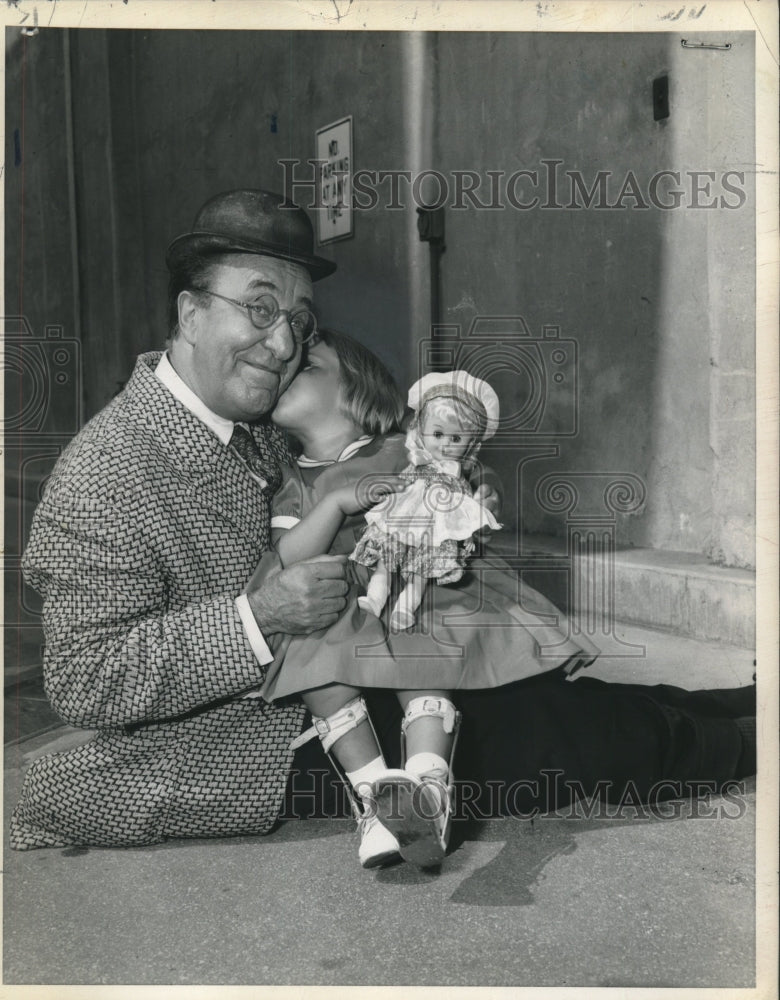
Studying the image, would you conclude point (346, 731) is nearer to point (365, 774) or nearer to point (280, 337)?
point (365, 774)

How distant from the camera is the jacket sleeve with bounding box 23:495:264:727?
95.0 inches

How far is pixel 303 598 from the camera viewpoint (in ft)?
7.82

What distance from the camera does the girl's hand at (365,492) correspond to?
2.47 metres

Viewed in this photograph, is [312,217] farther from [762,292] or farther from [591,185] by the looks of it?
[762,292]

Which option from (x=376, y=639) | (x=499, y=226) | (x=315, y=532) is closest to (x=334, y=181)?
(x=499, y=226)

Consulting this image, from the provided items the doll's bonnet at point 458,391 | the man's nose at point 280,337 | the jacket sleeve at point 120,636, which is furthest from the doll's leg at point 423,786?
the man's nose at point 280,337

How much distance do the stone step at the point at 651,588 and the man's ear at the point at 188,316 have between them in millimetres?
1109

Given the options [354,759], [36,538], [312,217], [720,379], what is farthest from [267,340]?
Result: [720,379]

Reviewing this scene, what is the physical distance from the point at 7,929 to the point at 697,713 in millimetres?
1949

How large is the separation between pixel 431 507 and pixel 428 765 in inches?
24.7

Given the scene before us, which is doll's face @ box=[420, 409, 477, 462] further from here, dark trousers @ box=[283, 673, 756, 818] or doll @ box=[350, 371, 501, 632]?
dark trousers @ box=[283, 673, 756, 818]

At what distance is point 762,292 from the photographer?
7.72ft

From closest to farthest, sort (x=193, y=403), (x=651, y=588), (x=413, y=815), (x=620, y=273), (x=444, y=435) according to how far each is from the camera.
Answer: (x=413, y=815), (x=444, y=435), (x=193, y=403), (x=651, y=588), (x=620, y=273)

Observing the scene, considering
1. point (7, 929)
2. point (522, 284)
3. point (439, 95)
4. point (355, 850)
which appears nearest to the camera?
point (7, 929)
